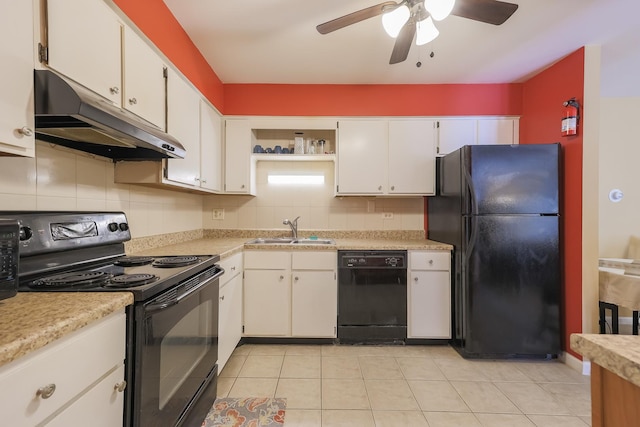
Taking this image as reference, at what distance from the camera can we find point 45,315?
74 cm

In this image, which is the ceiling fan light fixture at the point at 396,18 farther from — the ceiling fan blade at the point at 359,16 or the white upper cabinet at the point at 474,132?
the white upper cabinet at the point at 474,132

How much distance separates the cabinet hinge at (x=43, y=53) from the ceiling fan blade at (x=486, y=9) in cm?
181

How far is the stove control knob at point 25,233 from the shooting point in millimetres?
1063

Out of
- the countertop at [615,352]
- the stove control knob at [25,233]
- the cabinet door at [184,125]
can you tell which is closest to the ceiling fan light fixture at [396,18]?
the cabinet door at [184,125]

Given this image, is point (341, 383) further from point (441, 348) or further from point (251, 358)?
point (441, 348)

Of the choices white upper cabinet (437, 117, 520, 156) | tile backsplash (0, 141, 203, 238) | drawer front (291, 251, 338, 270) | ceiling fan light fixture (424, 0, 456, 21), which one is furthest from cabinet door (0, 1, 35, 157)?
white upper cabinet (437, 117, 520, 156)

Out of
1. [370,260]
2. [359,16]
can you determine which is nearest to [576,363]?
[370,260]

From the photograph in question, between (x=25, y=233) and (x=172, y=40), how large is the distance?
1.46 metres

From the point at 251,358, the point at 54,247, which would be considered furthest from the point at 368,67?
the point at 251,358

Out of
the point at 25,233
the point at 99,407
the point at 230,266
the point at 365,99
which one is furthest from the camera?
the point at 365,99

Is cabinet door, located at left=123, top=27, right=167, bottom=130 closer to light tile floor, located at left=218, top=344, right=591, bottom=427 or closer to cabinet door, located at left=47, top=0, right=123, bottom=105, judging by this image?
cabinet door, located at left=47, top=0, right=123, bottom=105

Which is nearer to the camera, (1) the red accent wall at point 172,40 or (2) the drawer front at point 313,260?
(1) the red accent wall at point 172,40

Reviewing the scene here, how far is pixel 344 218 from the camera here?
304 cm

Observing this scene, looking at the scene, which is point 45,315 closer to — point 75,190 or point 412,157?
point 75,190
